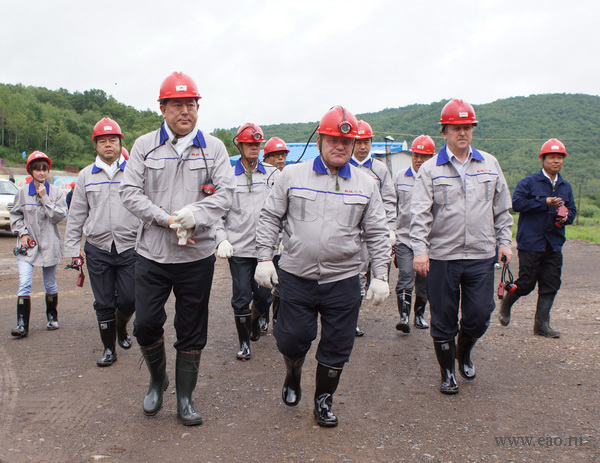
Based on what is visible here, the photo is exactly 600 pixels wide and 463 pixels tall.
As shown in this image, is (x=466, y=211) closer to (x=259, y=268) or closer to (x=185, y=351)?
(x=259, y=268)

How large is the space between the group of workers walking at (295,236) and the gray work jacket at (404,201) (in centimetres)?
61

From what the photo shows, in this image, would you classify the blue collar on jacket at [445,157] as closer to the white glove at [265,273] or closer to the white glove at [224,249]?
the white glove at [265,273]

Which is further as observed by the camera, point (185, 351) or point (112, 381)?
point (112, 381)

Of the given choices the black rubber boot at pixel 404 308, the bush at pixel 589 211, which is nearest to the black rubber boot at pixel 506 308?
the black rubber boot at pixel 404 308

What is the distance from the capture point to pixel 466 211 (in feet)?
15.0

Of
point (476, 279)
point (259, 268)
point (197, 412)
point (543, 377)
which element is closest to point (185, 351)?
point (197, 412)

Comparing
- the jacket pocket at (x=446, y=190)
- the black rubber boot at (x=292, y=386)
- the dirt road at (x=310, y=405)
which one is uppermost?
the jacket pocket at (x=446, y=190)

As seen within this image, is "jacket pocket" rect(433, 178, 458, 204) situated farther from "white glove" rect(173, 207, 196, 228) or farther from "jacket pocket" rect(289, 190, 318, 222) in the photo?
"white glove" rect(173, 207, 196, 228)

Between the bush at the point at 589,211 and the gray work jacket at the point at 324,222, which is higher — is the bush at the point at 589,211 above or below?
below

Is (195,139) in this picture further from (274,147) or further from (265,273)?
(274,147)

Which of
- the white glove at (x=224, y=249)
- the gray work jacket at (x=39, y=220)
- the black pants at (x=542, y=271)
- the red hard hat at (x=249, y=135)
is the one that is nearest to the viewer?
the white glove at (x=224, y=249)

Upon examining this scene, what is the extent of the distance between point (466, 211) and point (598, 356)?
2.28 metres

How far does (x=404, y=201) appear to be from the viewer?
7.06 metres

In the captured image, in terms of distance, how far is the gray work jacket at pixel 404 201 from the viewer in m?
6.84
